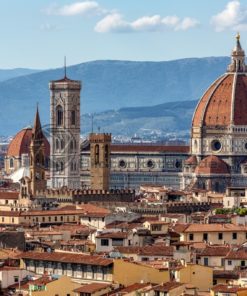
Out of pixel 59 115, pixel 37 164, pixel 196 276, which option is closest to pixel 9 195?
pixel 37 164

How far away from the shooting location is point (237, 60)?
179 metres

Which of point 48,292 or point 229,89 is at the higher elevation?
point 229,89

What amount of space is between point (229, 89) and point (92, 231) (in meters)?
94.2

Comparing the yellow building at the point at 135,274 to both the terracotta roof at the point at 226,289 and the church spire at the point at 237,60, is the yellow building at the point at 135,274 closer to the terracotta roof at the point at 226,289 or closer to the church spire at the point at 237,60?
the terracotta roof at the point at 226,289

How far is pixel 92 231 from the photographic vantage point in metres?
83.2

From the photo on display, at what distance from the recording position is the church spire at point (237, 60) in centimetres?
17825

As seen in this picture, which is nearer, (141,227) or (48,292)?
(48,292)

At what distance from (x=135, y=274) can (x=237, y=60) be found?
11918 centimetres

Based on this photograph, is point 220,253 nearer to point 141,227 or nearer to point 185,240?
point 185,240

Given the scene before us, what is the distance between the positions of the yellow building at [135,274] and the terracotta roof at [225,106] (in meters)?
114

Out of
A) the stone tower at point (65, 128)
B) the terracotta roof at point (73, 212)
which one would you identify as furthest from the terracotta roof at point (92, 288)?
the stone tower at point (65, 128)

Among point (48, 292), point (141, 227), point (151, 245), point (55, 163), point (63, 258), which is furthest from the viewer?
point (55, 163)

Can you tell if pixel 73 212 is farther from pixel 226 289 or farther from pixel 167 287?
pixel 226 289

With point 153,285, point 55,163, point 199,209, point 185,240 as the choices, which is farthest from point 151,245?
point 55,163
